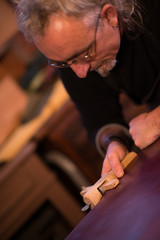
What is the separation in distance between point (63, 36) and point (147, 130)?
447 mm

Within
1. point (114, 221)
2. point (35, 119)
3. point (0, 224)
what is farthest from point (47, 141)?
point (114, 221)

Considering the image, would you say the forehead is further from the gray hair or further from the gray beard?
the gray beard

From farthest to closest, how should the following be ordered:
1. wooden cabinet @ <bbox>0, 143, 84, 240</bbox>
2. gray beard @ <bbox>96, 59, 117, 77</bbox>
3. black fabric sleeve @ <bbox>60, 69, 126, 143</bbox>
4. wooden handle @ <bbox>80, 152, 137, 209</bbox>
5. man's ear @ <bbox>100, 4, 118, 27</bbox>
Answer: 1. wooden cabinet @ <bbox>0, 143, 84, 240</bbox>
2. black fabric sleeve @ <bbox>60, 69, 126, 143</bbox>
3. gray beard @ <bbox>96, 59, 117, 77</bbox>
4. man's ear @ <bbox>100, 4, 118, 27</bbox>
5. wooden handle @ <bbox>80, 152, 137, 209</bbox>

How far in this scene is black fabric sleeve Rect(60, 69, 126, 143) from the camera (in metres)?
1.63

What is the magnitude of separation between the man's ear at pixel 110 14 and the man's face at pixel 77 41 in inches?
0.6

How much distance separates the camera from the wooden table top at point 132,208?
839 mm

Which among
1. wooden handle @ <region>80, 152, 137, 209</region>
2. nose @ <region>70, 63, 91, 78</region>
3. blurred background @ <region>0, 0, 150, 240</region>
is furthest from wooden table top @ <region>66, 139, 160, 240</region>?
blurred background @ <region>0, 0, 150, 240</region>

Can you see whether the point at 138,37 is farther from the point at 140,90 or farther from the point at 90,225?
the point at 90,225

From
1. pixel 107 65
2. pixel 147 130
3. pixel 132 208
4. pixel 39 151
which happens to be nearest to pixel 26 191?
pixel 39 151

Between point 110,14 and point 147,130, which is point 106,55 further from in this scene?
point 147,130

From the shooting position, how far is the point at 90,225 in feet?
3.25

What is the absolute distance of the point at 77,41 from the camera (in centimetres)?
121

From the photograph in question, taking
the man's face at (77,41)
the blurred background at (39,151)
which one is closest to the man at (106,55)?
the man's face at (77,41)

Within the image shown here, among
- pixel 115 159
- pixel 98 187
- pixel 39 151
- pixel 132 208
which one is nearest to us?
pixel 132 208
